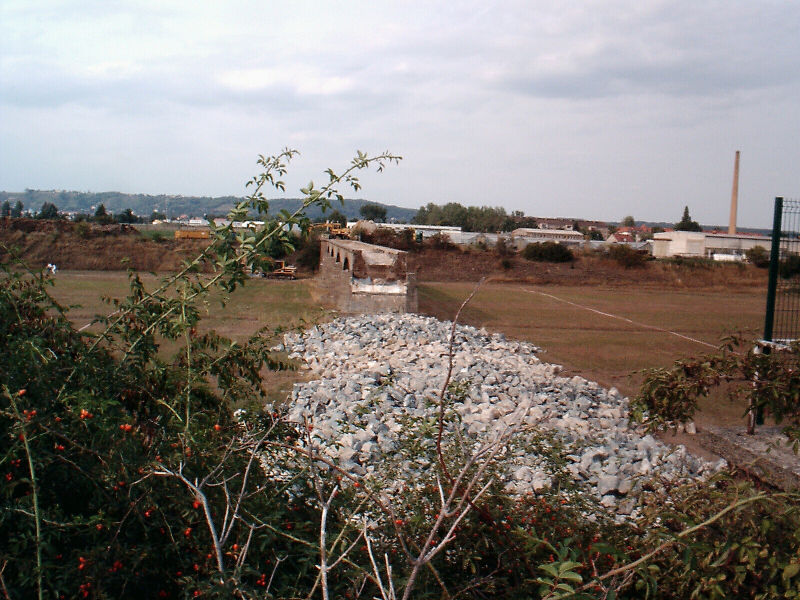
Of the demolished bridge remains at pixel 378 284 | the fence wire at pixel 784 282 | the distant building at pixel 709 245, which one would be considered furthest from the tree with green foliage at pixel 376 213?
the fence wire at pixel 784 282

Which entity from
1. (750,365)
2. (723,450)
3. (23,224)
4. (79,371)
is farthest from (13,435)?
(23,224)

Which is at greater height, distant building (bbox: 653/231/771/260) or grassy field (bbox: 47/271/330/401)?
distant building (bbox: 653/231/771/260)

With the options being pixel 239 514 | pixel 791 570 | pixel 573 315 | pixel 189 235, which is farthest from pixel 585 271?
pixel 239 514

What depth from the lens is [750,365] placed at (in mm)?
3859

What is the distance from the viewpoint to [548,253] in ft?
136

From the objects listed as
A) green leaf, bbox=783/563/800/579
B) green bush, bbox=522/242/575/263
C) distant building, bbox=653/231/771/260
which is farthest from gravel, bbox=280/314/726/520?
distant building, bbox=653/231/771/260

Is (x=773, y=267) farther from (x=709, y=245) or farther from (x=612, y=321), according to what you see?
(x=709, y=245)

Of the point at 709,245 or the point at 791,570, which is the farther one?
the point at 709,245

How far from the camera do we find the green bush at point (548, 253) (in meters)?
41.3

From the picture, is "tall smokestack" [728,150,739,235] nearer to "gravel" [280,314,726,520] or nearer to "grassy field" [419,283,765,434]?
"grassy field" [419,283,765,434]

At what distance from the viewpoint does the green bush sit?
4128 centimetres

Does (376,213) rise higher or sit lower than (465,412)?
higher

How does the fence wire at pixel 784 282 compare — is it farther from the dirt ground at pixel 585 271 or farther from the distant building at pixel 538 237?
the distant building at pixel 538 237

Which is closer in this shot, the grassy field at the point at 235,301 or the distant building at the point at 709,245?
the grassy field at the point at 235,301
